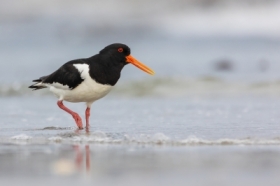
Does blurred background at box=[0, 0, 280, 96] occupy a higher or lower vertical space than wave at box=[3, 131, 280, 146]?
higher

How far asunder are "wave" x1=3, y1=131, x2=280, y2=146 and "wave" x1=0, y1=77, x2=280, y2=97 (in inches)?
221

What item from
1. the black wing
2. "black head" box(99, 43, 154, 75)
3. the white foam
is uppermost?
"black head" box(99, 43, 154, 75)

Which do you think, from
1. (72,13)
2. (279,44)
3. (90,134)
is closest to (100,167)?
(90,134)

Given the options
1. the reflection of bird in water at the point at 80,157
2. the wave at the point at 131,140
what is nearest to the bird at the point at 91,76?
the wave at the point at 131,140

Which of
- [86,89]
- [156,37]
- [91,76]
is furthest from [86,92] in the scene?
[156,37]

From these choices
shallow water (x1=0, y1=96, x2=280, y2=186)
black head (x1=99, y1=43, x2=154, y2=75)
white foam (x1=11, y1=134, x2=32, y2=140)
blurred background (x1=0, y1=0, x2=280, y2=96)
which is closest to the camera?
shallow water (x1=0, y1=96, x2=280, y2=186)

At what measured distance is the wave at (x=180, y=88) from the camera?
43.7ft

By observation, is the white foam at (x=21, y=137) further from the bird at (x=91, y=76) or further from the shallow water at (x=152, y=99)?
the bird at (x=91, y=76)

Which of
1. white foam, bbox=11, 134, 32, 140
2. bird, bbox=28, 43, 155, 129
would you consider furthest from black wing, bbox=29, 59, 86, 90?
white foam, bbox=11, 134, 32, 140

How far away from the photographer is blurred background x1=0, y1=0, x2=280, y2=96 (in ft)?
55.0

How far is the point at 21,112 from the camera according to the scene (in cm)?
1084

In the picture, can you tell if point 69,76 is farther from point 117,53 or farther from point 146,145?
point 146,145

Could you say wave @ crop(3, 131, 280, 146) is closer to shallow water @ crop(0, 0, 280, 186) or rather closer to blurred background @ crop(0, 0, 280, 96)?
shallow water @ crop(0, 0, 280, 186)

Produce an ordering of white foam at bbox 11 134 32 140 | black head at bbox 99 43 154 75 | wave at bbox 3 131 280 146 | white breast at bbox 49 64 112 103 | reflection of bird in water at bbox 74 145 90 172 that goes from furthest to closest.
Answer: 1. black head at bbox 99 43 154 75
2. white breast at bbox 49 64 112 103
3. white foam at bbox 11 134 32 140
4. wave at bbox 3 131 280 146
5. reflection of bird in water at bbox 74 145 90 172
